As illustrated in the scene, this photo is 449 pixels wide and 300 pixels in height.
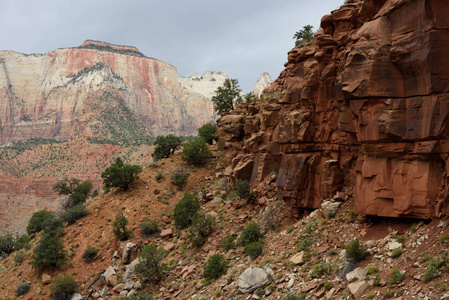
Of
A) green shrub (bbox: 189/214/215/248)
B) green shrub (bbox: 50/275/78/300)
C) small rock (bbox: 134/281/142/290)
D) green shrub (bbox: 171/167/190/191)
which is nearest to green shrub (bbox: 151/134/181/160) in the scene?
green shrub (bbox: 171/167/190/191)

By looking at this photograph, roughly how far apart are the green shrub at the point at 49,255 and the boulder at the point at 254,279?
18856mm

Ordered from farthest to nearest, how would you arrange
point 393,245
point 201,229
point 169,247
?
1. point 169,247
2. point 201,229
3. point 393,245

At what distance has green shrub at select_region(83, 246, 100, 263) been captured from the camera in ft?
87.0

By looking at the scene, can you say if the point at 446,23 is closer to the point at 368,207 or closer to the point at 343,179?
the point at 368,207

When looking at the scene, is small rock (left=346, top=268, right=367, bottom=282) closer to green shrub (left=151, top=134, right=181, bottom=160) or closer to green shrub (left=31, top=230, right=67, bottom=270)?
green shrub (left=31, top=230, right=67, bottom=270)

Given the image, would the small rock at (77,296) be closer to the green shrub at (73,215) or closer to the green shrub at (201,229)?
the green shrub at (201,229)

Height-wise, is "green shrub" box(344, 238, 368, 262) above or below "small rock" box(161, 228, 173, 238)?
above

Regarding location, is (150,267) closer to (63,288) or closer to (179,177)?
(63,288)

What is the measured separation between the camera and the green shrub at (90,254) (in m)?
26.5

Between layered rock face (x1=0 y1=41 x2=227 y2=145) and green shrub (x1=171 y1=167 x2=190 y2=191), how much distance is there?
342 ft

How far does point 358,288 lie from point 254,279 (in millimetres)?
4940

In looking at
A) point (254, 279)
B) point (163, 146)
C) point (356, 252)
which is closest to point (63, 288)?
point (254, 279)

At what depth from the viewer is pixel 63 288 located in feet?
75.9

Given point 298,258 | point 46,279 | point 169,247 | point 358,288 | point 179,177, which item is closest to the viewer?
point 358,288
